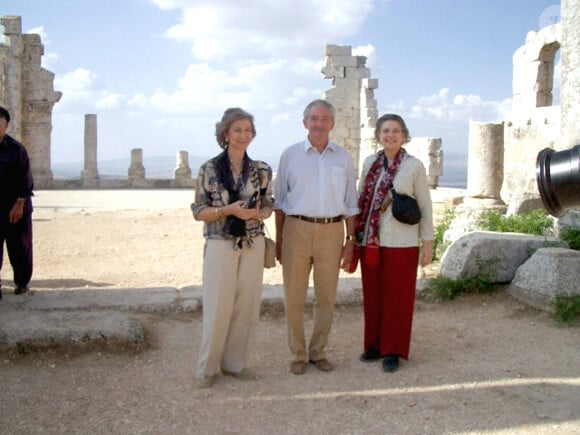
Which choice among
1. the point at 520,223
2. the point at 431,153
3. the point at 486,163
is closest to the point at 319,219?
the point at 520,223

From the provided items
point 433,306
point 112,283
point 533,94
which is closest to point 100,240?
point 112,283

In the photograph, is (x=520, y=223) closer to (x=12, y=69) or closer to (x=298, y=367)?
(x=298, y=367)

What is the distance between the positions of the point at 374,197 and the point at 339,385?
1.39 meters

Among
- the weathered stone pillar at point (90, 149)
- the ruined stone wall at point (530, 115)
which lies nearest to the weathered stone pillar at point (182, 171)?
the weathered stone pillar at point (90, 149)

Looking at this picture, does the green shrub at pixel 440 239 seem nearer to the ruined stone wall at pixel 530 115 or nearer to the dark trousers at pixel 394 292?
the ruined stone wall at pixel 530 115

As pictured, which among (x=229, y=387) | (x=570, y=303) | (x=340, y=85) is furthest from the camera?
(x=340, y=85)

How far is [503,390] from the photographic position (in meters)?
3.94

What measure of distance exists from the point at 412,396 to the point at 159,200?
13875 mm

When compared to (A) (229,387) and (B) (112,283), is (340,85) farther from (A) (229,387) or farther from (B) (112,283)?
(A) (229,387)

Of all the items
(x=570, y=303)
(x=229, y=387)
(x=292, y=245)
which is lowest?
(x=229, y=387)

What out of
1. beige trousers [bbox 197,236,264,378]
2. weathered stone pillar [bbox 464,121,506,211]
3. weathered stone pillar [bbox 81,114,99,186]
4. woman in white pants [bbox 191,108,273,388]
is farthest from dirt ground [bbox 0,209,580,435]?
weathered stone pillar [bbox 81,114,99,186]

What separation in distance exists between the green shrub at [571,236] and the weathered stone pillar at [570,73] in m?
0.96

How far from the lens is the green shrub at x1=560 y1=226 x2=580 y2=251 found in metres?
6.41

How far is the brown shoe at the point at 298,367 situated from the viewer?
14.1ft
